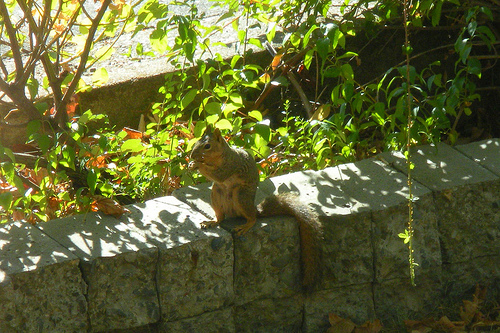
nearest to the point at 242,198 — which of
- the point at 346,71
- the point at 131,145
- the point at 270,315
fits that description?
the point at 270,315

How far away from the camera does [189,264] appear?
3.06m

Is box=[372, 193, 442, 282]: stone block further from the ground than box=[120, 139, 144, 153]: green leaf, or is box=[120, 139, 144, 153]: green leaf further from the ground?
box=[120, 139, 144, 153]: green leaf

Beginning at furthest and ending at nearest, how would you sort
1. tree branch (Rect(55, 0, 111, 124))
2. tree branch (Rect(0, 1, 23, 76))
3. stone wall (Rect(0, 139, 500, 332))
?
1. tree branch (Rect(55, 0, 111, 124))
2. tree branch (Rect(0, 1, 23, 76))
3. stone wall (Rect(0, 139, 500, 332))

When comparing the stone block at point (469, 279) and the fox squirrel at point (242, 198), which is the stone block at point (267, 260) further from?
the stone block at point (469, 279)

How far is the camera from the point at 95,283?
289 cm

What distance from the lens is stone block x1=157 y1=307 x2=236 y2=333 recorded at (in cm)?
310

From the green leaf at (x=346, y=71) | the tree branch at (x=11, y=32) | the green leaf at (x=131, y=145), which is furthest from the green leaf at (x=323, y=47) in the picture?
the tree branch at (x=11, y=32)

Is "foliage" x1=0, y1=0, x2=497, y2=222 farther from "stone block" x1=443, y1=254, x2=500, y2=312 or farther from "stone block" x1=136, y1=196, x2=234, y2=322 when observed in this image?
"stone block" x1=443, y1=254, x2=500, y2=312

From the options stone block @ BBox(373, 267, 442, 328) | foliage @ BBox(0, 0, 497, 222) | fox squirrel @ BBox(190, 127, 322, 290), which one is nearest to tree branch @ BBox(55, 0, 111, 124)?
foliage @ BBox(0, 0, 497, 222)

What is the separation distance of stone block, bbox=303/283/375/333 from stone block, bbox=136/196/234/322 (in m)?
0.50

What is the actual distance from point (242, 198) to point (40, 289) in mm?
1027

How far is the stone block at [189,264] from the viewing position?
3020 mm

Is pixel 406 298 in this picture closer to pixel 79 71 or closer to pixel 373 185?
pixel 373 185

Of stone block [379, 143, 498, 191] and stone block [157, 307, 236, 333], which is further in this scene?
stone block [379, 143, 498, 191]
